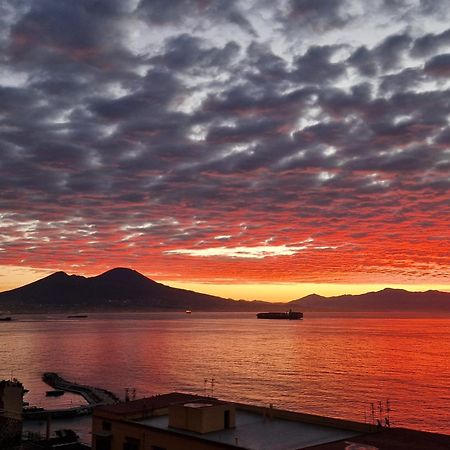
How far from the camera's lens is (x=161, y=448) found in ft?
107

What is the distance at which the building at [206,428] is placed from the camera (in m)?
32.4

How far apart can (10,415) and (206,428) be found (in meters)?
22.4

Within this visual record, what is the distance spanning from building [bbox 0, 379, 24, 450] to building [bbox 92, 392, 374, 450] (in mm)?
13366

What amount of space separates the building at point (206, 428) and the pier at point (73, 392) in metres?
18.2

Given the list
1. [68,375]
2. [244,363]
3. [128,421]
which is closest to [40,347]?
[68,375]

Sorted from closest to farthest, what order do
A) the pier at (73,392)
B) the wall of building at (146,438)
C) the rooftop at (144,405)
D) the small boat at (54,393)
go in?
1. the wall of building at (146,438)
2. the rooftop at (144,405)
3. the pier at (73,392)
4. the small boat at (54,393)

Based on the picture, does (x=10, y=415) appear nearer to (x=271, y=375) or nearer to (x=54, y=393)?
(x=54, y=393)

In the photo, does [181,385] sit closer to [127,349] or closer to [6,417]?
[6,417]

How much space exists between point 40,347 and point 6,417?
16037 centimetres

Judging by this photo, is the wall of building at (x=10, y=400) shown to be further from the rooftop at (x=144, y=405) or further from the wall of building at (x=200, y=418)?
the wall of building at (x=200, y=418)

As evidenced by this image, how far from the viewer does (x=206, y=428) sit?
110 ft

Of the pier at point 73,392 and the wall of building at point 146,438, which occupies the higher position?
the wall of building at point 146,438

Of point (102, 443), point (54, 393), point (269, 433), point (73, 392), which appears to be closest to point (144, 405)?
point (102, 443)

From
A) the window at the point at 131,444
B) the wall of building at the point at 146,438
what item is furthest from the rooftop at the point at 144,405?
the window at the point at 131,444
